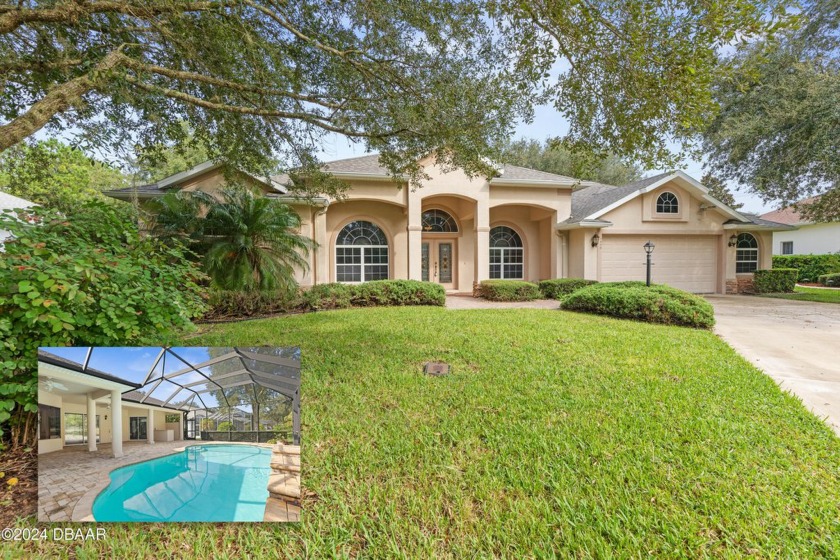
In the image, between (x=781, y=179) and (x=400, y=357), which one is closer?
(x=400, y=357)

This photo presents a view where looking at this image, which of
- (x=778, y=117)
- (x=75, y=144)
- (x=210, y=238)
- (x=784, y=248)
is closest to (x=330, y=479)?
(x=75, y=144)

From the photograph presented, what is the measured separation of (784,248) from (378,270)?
3420cm

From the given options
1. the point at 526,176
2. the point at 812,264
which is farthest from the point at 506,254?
the point at 812,264

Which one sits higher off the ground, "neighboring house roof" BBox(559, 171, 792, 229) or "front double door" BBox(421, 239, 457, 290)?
"neighboring house roof" BBox(559, 171, 792, 229)

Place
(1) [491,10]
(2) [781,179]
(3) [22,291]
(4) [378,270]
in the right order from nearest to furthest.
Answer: (3) [22,291]
(1) [491,10]
(2) [781,179]
(4) [378,270]

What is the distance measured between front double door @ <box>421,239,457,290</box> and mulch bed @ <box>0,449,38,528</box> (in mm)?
14320

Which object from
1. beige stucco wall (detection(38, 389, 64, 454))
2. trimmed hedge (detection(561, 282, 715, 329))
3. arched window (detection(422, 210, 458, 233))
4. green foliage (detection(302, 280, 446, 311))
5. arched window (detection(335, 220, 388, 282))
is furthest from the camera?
arched window (detection(422, 210, 458, 233))

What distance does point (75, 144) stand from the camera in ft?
21.6

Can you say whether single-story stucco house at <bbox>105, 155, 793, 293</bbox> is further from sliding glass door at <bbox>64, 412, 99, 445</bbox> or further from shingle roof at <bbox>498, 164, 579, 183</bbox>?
sliding glass door at <bbox>64, 412, 99, 445</bbox>

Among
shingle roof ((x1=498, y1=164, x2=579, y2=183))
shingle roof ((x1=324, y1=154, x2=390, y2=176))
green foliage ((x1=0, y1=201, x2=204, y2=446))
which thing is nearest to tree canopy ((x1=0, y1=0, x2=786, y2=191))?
green foliage ((x1=0, y1=201, x2=204, y2=446))

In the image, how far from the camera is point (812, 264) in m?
23.1

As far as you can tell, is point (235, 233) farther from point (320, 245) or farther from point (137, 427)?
point (137, 427)

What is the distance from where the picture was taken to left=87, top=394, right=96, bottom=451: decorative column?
2219mm

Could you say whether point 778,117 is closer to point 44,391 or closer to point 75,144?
point 44,391
